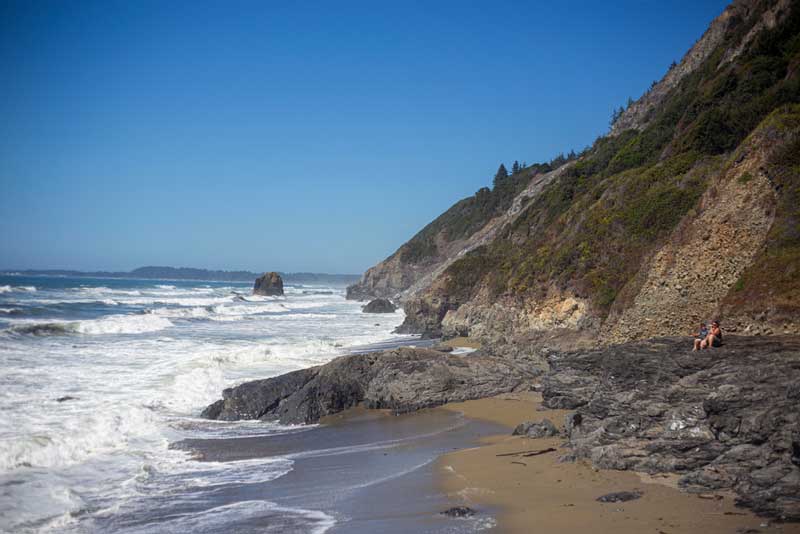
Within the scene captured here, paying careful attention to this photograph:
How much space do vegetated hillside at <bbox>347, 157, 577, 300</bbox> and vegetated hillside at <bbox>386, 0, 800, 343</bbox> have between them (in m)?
36.3

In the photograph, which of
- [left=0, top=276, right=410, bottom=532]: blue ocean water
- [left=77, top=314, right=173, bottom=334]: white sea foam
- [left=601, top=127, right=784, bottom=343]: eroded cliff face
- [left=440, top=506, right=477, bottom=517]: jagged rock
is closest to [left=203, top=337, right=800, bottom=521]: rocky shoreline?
[left=440, top=506, right=477, bottom=517]: jagged rock

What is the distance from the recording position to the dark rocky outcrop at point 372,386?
663 inches

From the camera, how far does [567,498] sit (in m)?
8.72

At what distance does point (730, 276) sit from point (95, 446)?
50.7 ft

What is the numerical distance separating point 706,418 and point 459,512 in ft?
13.5

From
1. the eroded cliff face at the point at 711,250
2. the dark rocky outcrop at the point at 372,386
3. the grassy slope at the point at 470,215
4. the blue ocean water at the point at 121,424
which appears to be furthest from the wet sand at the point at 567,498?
the grassy slope at the point at 470,215

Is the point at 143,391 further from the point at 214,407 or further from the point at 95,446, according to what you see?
the point at 95,446

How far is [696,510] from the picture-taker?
25.1 ft

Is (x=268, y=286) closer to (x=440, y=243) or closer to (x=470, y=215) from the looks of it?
(x=440, y=243)

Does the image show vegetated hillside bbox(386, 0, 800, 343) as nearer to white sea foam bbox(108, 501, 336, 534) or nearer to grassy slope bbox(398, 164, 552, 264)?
white sea foam bbox(108, 501, 336, 534)

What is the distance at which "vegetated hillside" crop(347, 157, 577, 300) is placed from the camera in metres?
80.5

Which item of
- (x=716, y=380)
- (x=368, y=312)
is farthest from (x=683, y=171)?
(x=368, y=312)

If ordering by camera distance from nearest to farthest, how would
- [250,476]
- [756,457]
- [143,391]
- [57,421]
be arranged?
[756,457]
[250,476]
[57,421]
[143,391]

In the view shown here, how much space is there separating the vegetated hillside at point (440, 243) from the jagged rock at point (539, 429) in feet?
212
